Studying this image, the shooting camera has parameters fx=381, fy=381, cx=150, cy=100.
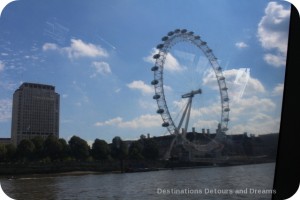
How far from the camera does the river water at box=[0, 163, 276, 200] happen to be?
12.8 feet

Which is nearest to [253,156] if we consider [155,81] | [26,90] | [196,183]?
[196,183]

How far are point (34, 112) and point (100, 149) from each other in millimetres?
801

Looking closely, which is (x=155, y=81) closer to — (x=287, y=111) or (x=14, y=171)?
(x=287, y=111)

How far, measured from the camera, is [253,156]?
16.9 ft

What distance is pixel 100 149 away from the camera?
4.12 m

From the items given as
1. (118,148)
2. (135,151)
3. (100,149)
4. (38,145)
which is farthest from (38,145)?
(135,151)

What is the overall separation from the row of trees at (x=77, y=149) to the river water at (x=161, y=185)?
0.29 m

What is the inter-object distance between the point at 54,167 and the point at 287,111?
2996mm

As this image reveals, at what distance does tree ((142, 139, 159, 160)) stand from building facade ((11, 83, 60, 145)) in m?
1.01

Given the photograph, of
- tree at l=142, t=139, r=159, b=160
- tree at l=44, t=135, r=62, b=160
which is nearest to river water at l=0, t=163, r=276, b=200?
tree at l=142, t=139, r=159, b=160

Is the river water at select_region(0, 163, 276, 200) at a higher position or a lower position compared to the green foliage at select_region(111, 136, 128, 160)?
lower

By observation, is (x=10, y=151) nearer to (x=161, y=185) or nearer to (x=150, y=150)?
(x=150, y=150)

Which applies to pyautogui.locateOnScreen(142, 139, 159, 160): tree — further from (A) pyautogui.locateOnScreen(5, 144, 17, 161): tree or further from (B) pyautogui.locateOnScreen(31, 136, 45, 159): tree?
(A) pyautogui.locateOnScreen(5, 144, 17, 161): tree

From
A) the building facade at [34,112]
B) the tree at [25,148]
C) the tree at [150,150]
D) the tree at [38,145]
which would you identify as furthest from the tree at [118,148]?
the tree at [25,148]
